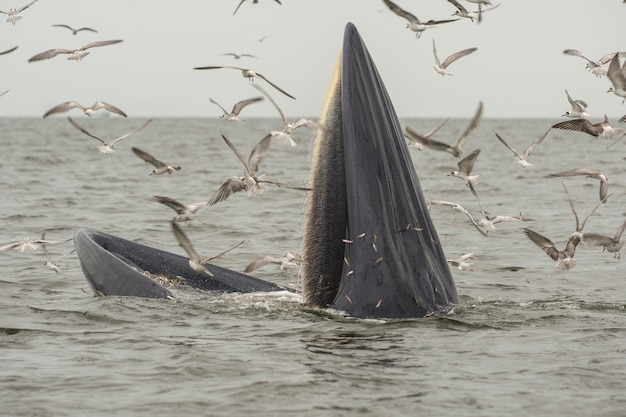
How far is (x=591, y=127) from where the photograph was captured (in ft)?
36.4

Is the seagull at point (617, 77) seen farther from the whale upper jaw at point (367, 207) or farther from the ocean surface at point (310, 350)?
the whale upper jaw at point (367, 207)

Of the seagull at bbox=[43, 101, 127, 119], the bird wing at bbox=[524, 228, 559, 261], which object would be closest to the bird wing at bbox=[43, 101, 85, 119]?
the seagull at bbox=[43, 101, 127, 119]

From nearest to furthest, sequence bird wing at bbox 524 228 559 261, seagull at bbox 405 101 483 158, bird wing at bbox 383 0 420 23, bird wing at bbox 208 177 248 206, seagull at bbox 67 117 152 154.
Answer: seagull at bbox 405 101 483 158 < bird wing at bbox 208 177 248 206 < seagull at bbox 67 117 152 154 < bird wing at bbox 524 228 559 261 < bird wing at bbox 383 0 420 23

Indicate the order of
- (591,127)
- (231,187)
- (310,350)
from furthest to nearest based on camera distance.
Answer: (591,127), (231,187), (310,350)

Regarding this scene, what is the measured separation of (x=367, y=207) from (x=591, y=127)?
414 centimetres

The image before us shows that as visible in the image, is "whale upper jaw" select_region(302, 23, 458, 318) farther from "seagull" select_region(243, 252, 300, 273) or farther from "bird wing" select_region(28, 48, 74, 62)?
"bird wing" select_region(28, 48, 74, 62)

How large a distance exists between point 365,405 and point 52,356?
107 inches

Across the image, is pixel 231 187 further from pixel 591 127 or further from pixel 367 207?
pixel 591 127

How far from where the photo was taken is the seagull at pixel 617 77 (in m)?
11.4

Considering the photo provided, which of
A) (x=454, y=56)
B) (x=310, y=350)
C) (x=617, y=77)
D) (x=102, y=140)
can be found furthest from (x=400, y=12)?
(x=310, y=350)

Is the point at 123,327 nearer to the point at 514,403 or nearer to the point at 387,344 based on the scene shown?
the point at 387,344

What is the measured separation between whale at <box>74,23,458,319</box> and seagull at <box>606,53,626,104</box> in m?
4.14

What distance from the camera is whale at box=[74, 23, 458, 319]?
26.0 feet

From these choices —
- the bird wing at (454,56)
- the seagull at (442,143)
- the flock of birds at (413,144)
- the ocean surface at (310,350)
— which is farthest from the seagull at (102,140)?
the bird wing at (454,56)
